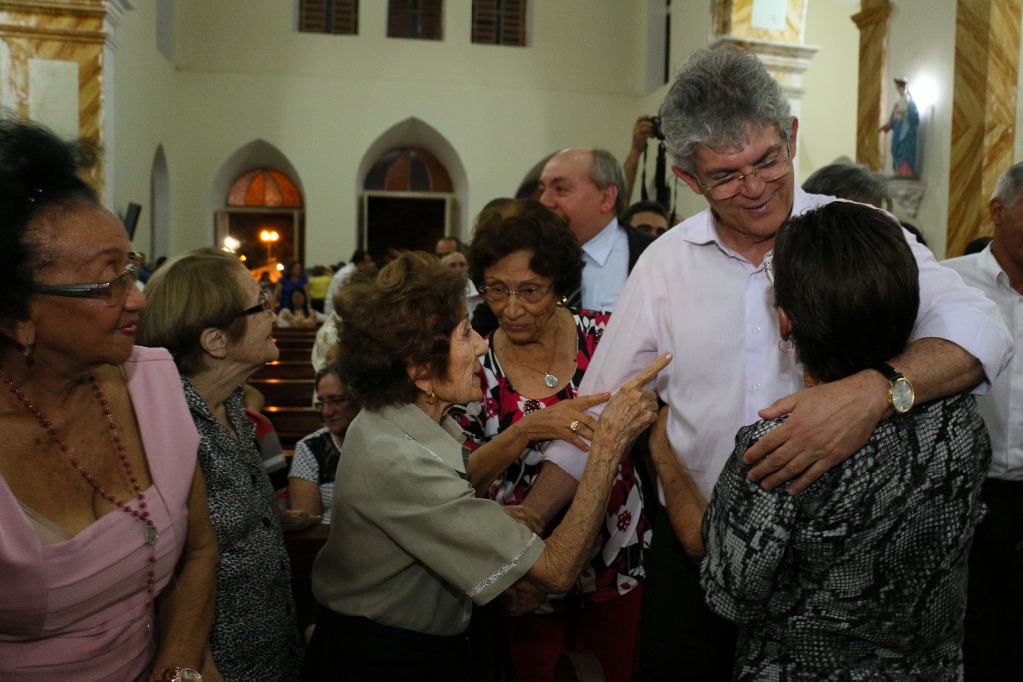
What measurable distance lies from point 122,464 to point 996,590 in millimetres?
2444

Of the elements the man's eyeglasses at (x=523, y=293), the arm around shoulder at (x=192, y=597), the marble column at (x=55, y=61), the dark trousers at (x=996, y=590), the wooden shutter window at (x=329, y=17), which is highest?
A: the wooden shutter window at (x=329, y=17)

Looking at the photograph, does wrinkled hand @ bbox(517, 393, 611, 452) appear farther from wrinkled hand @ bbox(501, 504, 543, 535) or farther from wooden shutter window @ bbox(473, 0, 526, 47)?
wooden shutter window @ bbox(473, 0, 526, 47)

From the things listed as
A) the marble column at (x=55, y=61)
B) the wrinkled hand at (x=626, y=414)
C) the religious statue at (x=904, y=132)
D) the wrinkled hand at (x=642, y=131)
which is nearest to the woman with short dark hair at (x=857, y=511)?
the wrinkled hand at (x=626, y=414)

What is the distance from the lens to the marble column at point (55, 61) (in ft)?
26.5

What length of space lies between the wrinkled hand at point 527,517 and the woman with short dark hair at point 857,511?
77 centimetres

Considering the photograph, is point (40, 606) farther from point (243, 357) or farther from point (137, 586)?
point (243, 357)

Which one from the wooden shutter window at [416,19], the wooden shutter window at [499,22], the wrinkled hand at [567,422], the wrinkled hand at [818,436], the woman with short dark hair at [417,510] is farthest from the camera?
the wooden shutter window at [499,22]

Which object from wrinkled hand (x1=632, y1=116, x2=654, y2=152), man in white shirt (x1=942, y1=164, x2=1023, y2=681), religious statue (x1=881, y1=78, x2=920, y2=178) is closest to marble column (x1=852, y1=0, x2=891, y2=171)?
religious statue (x1=881, y1=78, x2=920, y2=178)

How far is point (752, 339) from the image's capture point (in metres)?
2.02

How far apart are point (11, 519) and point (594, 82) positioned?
15411 mm

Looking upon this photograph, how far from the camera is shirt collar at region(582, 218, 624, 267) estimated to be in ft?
12.1

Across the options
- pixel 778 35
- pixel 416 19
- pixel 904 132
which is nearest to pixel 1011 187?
pixel 904 132

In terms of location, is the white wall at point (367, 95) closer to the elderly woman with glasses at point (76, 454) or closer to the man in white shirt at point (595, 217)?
the man in white shirt at point (595, 217)

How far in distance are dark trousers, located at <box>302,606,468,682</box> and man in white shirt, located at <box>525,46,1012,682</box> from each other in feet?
1.65
